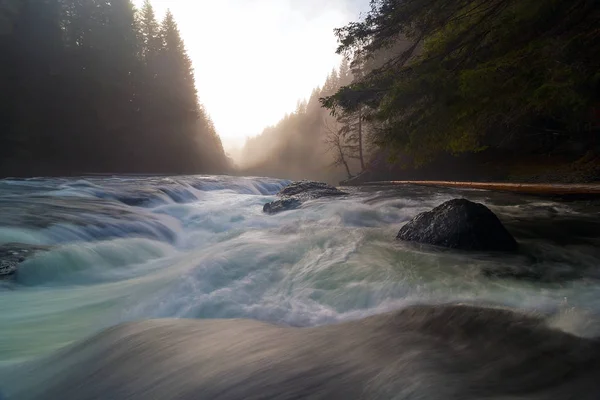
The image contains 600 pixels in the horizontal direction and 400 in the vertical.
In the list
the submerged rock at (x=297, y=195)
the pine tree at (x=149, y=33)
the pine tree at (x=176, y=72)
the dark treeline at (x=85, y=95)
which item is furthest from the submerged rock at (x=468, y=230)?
the pine tree at (x=149, y=33)

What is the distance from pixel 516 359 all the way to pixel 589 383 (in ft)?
1.14

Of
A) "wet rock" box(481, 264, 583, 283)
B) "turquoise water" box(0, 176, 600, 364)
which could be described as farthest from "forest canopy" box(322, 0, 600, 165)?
"wet rock" box(481, 264, 583, 283)

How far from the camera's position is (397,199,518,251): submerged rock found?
15.9 ft

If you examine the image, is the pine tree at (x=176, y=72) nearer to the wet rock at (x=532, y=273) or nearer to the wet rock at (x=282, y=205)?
the wet rock at (x=282, y=205)

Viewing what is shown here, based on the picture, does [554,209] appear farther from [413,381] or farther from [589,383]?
[413,381]

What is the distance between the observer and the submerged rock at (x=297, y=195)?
1096 centimetres

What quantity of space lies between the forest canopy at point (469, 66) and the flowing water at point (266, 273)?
2.26 meters

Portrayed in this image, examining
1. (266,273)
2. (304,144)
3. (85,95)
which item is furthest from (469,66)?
(304,144)

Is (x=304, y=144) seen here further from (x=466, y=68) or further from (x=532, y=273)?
(x=532, y=273)

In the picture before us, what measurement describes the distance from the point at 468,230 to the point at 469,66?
3050mm

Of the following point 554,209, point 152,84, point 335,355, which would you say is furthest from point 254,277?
point 152,84

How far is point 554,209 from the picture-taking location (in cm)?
780

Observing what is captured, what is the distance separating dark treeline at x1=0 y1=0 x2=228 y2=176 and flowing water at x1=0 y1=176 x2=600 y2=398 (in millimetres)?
23078

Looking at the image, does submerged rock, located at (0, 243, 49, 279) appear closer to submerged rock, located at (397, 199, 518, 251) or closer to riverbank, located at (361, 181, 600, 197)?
submerged rock, located at (397, 199, 518, 251)
